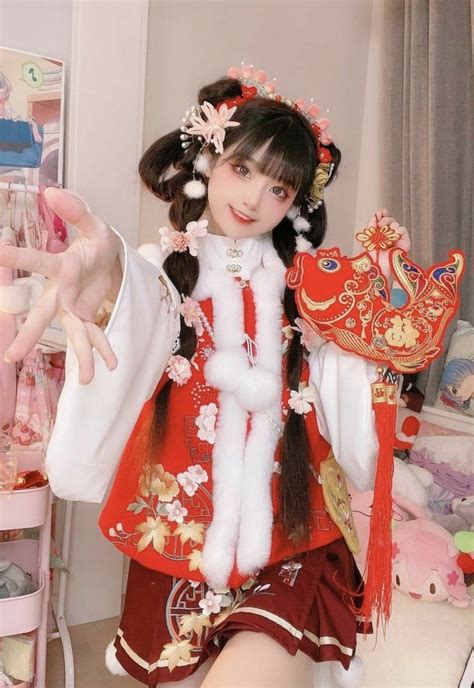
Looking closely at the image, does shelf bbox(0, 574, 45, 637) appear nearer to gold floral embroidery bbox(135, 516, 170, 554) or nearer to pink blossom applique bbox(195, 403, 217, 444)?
gold floral embroidery bbox(135, 516, 170, 554)

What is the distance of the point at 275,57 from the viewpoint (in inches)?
98.0

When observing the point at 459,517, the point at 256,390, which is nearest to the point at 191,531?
the point at 256,390

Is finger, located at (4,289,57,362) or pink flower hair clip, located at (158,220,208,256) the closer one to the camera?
finger, located at (4,289,57,362)

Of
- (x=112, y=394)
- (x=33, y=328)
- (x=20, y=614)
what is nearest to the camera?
(x=33, y=328)

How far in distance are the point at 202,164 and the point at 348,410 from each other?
1.86 feet

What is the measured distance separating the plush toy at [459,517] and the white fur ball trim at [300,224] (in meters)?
1.04

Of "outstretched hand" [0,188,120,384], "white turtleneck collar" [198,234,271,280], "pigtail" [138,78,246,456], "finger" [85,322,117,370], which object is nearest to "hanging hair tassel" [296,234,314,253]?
"white turtleneck collar" [198,234,271,280]

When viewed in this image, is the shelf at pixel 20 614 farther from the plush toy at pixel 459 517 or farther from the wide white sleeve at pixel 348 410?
the plush toy at pixel 459 517

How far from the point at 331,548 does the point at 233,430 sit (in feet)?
0.93

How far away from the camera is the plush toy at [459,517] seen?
1.97 meters

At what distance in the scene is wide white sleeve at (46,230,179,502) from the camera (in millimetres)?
1074

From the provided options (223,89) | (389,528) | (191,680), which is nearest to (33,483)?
(191,680)

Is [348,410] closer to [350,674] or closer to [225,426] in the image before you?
[225,426]

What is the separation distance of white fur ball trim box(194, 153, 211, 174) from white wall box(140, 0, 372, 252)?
2.71ft
